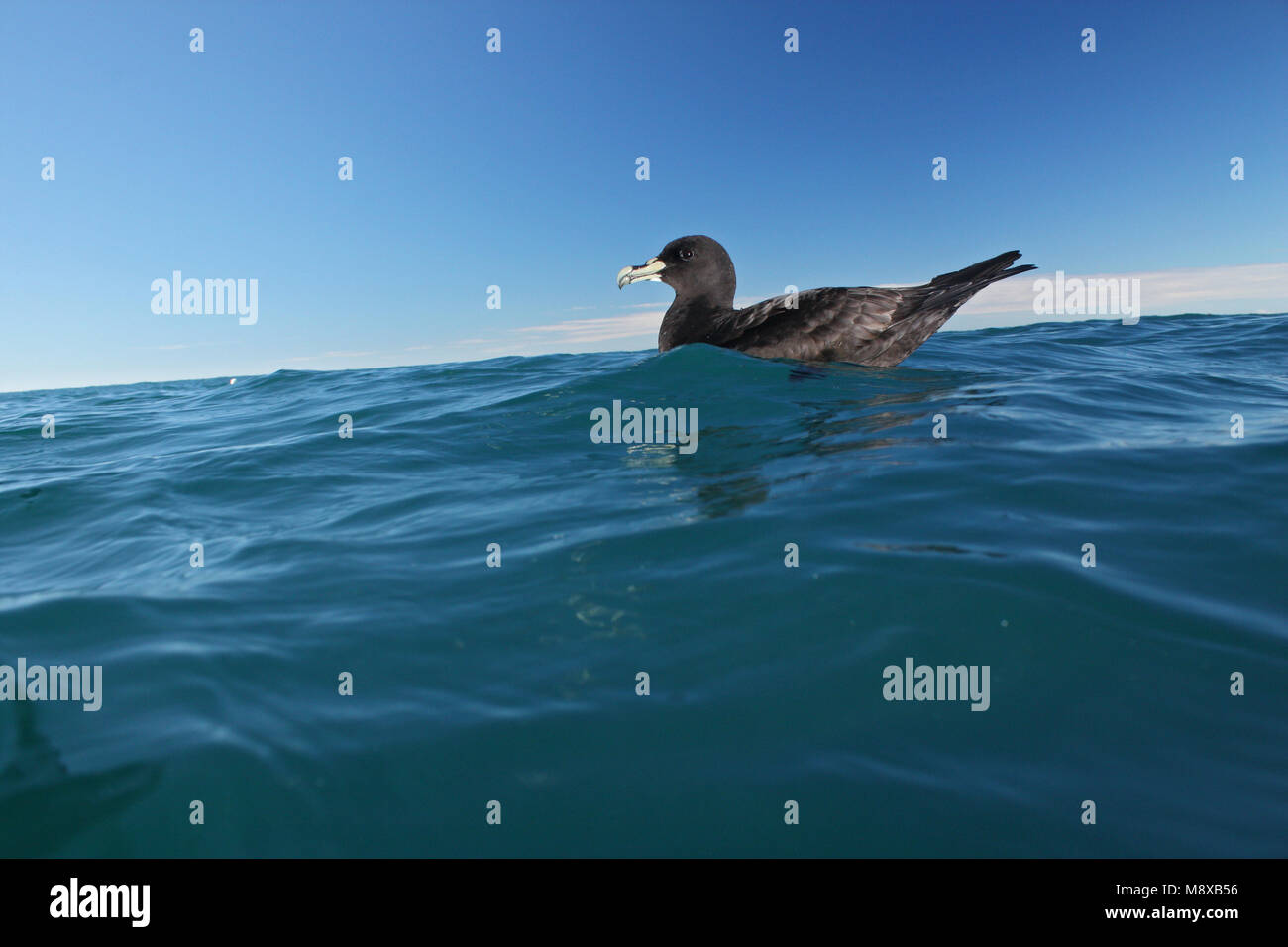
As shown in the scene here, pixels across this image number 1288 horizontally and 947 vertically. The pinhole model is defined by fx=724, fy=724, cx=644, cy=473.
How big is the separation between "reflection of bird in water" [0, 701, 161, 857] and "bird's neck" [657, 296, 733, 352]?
9585mm

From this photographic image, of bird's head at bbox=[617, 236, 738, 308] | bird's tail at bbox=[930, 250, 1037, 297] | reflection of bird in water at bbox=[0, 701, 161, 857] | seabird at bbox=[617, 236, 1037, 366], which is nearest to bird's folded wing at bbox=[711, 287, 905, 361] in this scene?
seabird at bbox=[617, 236, 1037, 366]

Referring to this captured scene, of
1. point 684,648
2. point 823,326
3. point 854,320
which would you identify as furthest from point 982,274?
point 684,648

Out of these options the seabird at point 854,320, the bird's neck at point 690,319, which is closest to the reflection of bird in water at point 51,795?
the seabird at point 854,320

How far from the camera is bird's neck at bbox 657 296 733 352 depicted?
11641 mm

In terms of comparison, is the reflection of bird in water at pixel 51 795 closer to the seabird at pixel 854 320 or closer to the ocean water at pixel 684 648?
the ocean water at pixel 684 648

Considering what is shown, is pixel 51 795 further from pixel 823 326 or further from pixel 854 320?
pixel 854 320

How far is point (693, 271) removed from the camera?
1200 centimetres

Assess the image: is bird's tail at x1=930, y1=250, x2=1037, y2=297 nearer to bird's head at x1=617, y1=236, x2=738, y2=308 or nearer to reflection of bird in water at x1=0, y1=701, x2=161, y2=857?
bird's head at x1=617, y1=236, x2=738, y2=308

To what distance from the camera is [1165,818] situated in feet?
8.14

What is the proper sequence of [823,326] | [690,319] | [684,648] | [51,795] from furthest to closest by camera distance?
[690,319], [823,326], [684,648], [51,795]

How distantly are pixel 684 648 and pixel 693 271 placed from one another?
9.49 m
